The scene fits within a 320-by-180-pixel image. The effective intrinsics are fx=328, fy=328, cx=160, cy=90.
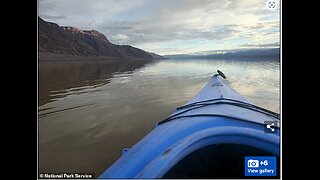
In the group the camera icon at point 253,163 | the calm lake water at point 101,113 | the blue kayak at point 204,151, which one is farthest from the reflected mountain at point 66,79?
the camera icon at point 253,163

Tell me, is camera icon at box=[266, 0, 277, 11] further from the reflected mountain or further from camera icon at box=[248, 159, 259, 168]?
the reflected mountain

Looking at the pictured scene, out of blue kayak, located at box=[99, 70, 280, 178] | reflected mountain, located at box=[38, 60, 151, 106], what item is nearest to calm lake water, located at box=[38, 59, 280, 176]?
reflected mountain, located at box=[38, 60, 151, 106]

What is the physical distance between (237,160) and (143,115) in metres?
1.59

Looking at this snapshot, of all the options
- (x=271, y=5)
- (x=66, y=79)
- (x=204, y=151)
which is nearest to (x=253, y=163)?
(x=204, y=151)

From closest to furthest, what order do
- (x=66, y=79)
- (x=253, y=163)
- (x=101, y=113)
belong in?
(x=253, y=163) → (x=101, y=113) → (x=66, y=79)

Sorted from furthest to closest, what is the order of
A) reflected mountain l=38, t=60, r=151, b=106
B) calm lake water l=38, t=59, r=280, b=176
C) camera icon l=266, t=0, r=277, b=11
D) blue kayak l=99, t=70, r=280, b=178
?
reflected mountain l=38, t=60, r=151, b=106 < calm lake water l=38, t=59, r=280, b=176 < camera icon l=266, t=0, r=277, b=11 < blue kayak l=99, t=70, r=280, b=178

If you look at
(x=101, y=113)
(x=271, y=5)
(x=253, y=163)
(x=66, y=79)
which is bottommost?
(x=253, y=163)

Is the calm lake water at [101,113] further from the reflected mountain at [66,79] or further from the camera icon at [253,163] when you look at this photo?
the camera icon at [253,163]

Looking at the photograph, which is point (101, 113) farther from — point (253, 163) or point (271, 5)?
point (271, 5)

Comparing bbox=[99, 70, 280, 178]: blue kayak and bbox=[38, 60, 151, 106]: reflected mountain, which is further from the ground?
bbox=[38, 60, 151, 106]: reflected mountain

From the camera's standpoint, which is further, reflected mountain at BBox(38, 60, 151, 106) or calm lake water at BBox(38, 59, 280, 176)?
reflected mountain at BBox(38, 60, 151, 106)

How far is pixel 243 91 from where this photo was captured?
404 centimetres
